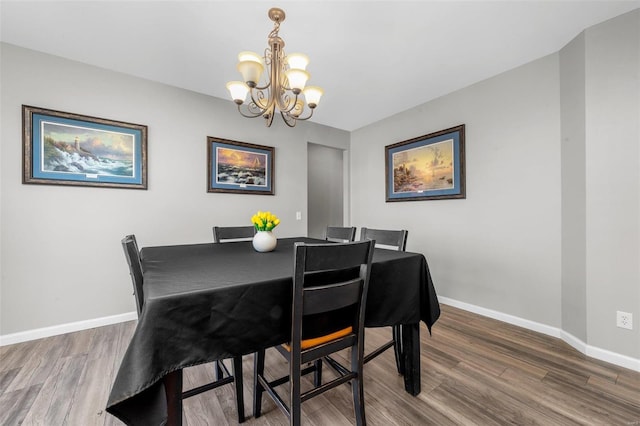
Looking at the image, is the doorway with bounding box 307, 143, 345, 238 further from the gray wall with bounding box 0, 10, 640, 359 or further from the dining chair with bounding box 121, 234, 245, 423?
the dining chair with bounding box 121, 234, 245, 423

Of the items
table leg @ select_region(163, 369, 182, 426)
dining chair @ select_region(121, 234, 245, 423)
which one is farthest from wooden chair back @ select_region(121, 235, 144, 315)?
table leg @ select_region(163, 369, 182, 426)

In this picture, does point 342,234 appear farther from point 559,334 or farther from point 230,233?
point 559,334

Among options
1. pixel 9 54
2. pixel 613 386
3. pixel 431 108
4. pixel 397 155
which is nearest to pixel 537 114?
pixel 431 108

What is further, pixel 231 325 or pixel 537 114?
pixel 537 114

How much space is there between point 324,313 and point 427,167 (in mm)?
2697

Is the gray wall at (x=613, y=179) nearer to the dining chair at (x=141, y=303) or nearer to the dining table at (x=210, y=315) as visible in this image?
the dining table at (x=210, y=315)

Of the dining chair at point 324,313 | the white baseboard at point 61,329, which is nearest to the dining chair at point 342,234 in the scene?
the dining chair at point 324,313

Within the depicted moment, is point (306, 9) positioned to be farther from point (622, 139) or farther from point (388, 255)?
point (622, 139)

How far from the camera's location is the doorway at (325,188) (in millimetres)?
4598

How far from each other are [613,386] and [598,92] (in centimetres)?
206

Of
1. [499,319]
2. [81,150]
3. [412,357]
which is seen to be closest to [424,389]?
[412,357]

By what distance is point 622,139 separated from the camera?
1.92 m

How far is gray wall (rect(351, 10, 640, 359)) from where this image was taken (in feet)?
6.31

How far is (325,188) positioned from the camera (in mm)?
4754
